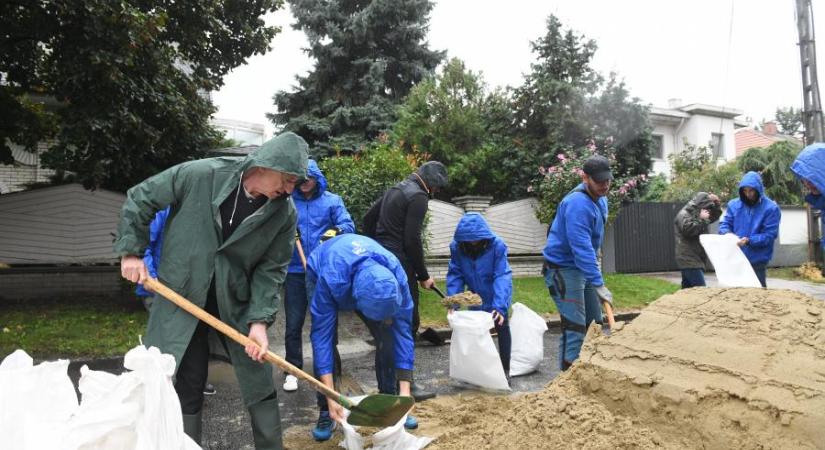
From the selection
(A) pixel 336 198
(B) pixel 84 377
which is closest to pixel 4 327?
(A) pixel 336 198

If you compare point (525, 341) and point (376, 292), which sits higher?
point (376, 292)

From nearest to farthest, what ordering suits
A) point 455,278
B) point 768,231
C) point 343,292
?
point 343,292, point 455,278, point 768,231

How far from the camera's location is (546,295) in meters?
8.81

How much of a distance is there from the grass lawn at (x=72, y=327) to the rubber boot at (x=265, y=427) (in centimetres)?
370

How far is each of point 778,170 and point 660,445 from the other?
1750 cm

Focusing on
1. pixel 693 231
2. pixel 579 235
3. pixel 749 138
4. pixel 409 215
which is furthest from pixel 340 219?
pixel 749 138

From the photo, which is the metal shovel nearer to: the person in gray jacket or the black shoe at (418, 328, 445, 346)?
the black shoe at (418, 328, 445, 346)

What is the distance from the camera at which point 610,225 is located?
12.0 metres

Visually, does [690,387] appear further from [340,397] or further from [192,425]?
[192,425]

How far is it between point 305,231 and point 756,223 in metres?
4.41

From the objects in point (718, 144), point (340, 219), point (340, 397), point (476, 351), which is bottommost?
point (476, 351)

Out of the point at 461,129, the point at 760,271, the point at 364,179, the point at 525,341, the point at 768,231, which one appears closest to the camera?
the point at 525,341

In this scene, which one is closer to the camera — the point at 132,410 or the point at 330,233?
the point at 132,410

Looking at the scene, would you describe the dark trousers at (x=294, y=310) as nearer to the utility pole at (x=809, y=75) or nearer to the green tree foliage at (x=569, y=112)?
the green tree foliage at (x=569, y=112)
